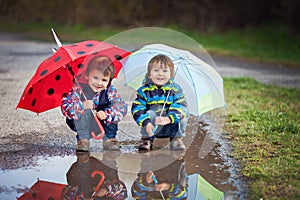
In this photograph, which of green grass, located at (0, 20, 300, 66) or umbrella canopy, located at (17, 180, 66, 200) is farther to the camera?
green grass, located at (0, 20, 300, 66)

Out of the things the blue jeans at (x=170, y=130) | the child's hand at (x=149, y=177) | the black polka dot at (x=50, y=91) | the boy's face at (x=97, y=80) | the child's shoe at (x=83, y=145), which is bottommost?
the child's hand at (x=149, y=177)

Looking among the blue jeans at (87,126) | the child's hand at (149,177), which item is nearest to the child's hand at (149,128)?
the blue jeans at (87,126)

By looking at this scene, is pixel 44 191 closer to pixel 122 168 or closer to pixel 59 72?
pixel 122 168

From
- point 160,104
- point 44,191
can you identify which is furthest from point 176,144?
point 44,191

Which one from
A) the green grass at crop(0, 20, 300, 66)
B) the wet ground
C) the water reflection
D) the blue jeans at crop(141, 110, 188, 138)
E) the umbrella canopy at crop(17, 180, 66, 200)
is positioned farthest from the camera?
the green grass at crop(0, 20, 300, 66)

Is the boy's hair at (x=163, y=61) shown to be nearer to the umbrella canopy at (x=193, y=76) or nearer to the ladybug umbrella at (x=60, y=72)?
the umbrella canopy at (x=193, y=76)

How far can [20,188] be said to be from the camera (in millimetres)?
3918

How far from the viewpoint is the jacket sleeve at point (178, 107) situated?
481 cm

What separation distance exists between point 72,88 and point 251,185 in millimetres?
1896

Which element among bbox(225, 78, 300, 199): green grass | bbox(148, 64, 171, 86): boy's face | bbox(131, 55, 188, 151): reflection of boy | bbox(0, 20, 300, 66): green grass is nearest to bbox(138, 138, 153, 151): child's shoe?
bbox(131, 55, 188, 151): reflection of boy

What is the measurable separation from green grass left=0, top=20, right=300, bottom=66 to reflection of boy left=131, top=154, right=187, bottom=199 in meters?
7.55

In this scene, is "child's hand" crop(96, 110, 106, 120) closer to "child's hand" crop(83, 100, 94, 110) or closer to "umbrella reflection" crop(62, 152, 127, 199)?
Answer: "child's hand" crop(83, 100, 94, 110)

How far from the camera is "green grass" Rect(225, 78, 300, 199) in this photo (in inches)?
158

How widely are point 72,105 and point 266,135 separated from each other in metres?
2.08
